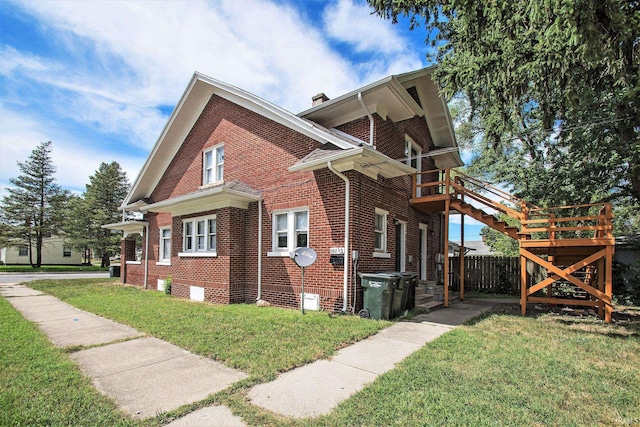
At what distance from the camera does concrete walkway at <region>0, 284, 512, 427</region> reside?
3.60 metres

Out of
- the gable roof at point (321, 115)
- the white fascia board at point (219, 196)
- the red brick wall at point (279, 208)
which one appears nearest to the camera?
the gable roof at point (321, 115)

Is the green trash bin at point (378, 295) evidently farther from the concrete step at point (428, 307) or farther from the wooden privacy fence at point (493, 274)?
the wooden privacy fence at point (493, 274)

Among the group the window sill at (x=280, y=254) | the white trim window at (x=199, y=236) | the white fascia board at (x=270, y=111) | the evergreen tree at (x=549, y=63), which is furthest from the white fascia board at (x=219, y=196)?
the evergreen tree at (x=549, y=63)

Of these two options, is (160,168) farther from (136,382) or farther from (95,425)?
(95,425)

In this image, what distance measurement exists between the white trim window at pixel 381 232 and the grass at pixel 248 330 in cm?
266

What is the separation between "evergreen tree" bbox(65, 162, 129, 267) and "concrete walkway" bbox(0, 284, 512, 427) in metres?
34.4

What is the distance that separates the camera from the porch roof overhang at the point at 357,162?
25.6ft

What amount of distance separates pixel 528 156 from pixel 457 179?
7695mm

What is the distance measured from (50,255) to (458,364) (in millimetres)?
54566

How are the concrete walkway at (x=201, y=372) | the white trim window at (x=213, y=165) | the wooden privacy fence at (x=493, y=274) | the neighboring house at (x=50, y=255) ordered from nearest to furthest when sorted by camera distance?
the concrete walkway at (x=201, y=372), the white trim window at (x=213, y=165), the wooden privacy fence at (x=493, y=274), the neighboring house at (x=50, y=255)

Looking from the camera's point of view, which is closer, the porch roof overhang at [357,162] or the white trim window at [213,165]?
the porch roof overhang at [357,162]

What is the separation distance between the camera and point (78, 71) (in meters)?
8.82

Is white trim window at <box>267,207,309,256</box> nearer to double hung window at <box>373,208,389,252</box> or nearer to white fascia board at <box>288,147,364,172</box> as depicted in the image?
white fascia board at <box>288,147,364,172</box>

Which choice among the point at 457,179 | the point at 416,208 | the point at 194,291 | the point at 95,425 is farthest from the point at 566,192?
the point at 95,425
